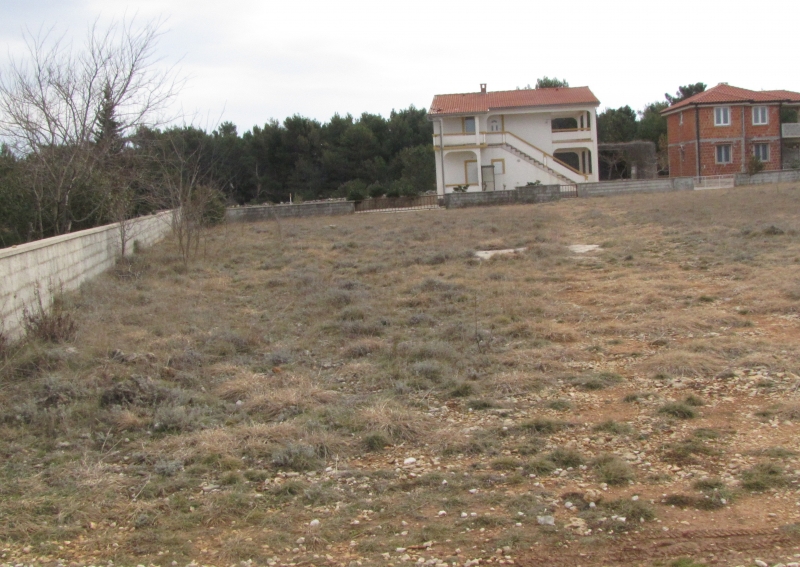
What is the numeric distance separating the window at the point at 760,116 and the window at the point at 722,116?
1.86 m

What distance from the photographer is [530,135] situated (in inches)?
1731

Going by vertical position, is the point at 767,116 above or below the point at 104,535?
above

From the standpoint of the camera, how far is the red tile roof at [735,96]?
42.7 metres

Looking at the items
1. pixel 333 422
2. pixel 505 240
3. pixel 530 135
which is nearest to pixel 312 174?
pixel 530 135

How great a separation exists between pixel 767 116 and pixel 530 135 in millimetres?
14177

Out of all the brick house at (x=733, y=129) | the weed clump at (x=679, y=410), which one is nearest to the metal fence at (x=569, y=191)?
the brick house at (x=733, y=129)

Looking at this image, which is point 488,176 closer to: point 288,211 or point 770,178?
point 288,211

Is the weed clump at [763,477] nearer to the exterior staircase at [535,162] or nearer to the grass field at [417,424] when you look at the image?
the grass field at [417,424]

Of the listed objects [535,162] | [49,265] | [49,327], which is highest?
[535,162]

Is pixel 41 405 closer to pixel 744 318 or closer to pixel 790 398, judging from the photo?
pixel 790 398

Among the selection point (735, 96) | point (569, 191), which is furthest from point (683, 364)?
point (735, 96)

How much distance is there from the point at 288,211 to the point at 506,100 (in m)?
17.7

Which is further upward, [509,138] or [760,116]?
[760,116]

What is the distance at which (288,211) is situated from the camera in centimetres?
3253
